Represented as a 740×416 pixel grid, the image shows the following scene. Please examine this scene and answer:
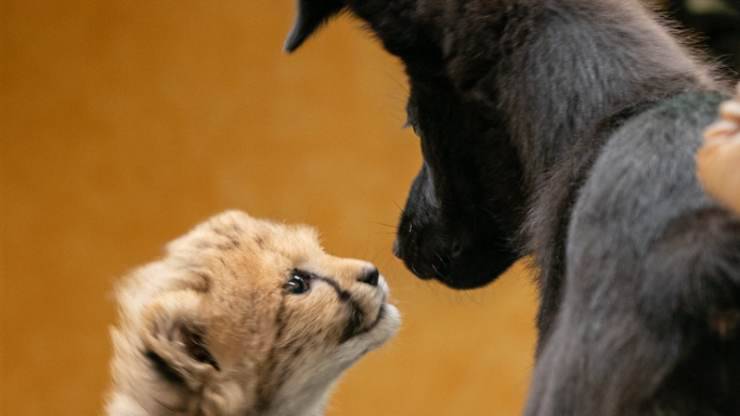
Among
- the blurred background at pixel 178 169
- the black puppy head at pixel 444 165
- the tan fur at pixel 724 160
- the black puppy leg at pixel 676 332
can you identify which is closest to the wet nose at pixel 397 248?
the black puppy head at pixel 444 165

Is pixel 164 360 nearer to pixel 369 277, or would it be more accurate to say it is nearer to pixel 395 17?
pixel 369 277


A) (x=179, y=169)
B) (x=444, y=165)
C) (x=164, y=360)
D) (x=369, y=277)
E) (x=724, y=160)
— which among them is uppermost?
(x=724, y=160)

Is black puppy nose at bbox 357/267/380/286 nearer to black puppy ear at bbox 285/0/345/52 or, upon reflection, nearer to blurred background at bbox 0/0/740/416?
black puppy ear at bbox 285/0/345/52

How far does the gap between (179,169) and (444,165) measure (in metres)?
2.56

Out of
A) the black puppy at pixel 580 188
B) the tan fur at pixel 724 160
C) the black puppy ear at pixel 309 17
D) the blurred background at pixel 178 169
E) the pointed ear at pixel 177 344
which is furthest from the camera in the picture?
the blurred background at pixel 178 169

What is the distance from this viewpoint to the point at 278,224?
2.21 m

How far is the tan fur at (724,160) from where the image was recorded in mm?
1090

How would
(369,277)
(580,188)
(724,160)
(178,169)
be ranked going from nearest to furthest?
(724,160) < (580,188) < (369,277) < (178,169)

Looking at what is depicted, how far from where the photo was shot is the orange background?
4121 mm

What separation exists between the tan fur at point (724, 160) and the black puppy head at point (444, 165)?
20.5 inches

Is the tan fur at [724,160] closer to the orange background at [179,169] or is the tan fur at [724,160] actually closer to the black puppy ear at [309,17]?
the black puppy ear at [309,17]

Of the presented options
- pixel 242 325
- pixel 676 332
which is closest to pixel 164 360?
pixel 242 325

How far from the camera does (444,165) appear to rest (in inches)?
69.7

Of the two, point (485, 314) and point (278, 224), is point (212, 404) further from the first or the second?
point (485, 314)
